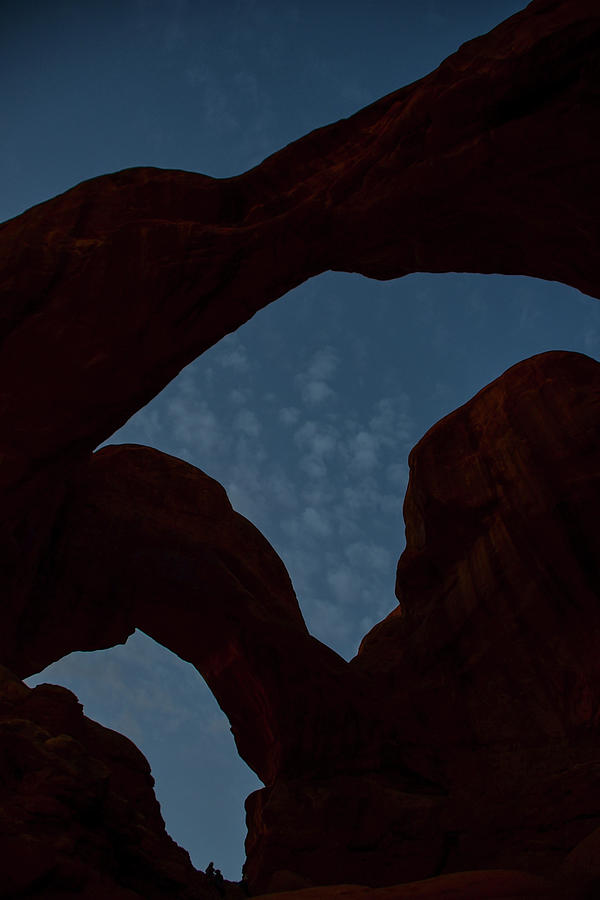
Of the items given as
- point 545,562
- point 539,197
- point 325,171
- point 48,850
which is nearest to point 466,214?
point 539,197

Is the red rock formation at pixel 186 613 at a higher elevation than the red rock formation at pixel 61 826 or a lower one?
higher

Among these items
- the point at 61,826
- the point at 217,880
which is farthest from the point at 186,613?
the point at 61,826

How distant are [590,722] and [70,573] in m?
14.0

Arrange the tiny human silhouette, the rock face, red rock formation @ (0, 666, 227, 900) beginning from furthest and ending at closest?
the tiny human silhouette
the rock face
red rock formation @ (0, 666, 227, 900)

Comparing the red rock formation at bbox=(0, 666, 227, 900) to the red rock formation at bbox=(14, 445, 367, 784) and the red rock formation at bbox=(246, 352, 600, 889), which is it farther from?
the red rock formation at bbox=(246, 352, 600, 889)

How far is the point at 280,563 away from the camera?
22.7 m

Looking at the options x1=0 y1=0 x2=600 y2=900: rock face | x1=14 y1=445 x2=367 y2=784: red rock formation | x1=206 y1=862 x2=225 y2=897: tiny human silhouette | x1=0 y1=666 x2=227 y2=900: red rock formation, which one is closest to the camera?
x1=0 y1=666 x2=227 y2=900: red rock formation

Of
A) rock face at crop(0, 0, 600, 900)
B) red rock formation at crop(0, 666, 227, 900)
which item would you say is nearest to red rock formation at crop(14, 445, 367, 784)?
rock face at crop(0, 0, 600, 900)

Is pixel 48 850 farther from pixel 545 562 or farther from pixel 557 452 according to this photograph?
pixel 557 452

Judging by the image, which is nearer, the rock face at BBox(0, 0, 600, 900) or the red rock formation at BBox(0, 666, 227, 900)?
the red rock formation at BBox(0, 666, 227, 900)

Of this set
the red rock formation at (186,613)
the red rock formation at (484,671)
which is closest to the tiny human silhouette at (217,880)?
the red rock formation at (484,671)

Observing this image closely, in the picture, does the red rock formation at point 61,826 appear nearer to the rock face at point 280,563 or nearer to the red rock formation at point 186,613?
the rock face at point 280,563

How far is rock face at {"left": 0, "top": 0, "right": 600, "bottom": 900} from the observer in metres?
11.9

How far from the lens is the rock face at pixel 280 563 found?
11914 millimetres
